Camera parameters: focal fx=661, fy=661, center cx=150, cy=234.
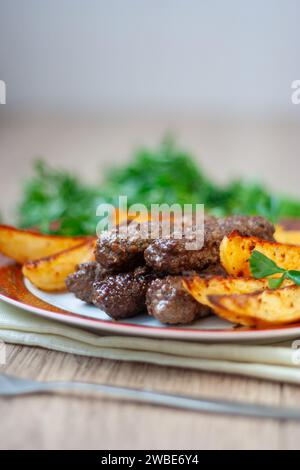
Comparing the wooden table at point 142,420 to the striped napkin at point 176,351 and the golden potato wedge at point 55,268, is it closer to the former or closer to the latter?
the striped napkin at point 176,351

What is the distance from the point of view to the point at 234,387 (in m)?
3.03

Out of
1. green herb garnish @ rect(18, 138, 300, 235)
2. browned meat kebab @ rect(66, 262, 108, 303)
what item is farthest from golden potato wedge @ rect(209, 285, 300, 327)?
green herb garnish @ rect(18, 138, 300, 235)

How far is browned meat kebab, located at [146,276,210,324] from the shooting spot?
3.20m

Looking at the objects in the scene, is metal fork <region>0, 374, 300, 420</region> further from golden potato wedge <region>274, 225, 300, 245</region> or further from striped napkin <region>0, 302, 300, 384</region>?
golden potato wedge <region>274, 225, 300, 245</region>

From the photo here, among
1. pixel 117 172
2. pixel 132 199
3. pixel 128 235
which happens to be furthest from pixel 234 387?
pixel 117 172

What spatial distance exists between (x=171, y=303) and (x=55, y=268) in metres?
0.97

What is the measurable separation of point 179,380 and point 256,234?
1.14m

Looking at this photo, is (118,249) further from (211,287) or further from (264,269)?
(264,269)

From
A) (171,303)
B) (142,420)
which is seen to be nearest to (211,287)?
(171,303)

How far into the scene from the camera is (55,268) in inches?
153

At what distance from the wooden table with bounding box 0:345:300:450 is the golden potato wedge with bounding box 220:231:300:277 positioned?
57 centimetres

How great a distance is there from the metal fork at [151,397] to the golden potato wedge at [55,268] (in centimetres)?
87

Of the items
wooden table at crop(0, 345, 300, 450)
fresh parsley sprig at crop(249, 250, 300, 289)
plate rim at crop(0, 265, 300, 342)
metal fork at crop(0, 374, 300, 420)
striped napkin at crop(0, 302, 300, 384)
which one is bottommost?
wooden table at crop(0, 345, 300, 450)
